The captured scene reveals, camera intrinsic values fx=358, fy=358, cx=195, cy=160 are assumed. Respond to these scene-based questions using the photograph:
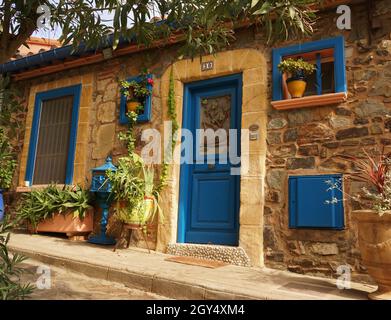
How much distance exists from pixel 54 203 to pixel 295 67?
3.88 metres

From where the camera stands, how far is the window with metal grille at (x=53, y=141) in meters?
6.10

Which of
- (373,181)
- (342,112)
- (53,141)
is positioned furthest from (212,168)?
(53,141)

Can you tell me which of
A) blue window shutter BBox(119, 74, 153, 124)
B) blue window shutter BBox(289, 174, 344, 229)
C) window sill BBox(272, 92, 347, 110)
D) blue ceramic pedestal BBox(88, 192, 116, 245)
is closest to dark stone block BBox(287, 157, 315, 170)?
blue window shutter BBox(289, 174, 344, 229)

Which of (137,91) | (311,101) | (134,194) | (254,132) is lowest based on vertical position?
(134,194)

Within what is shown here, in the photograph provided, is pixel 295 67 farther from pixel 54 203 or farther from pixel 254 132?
pixel 54 203

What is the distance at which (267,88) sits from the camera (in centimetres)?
430

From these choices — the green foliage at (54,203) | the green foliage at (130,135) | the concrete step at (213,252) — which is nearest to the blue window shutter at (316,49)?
the concrete step at (213,252)

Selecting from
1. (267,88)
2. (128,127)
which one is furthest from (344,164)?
(128,127)

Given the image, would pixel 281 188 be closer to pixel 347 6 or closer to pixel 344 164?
pixel 344 164

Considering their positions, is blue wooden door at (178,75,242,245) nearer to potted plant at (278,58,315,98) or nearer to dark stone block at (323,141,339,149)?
potted plant at (278,58,315,98)

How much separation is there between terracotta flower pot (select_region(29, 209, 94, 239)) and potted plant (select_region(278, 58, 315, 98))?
11.0 feet

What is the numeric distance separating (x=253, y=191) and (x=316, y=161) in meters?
0.77

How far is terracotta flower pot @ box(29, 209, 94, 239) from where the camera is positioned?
204 inches

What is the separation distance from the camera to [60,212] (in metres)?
5.24
